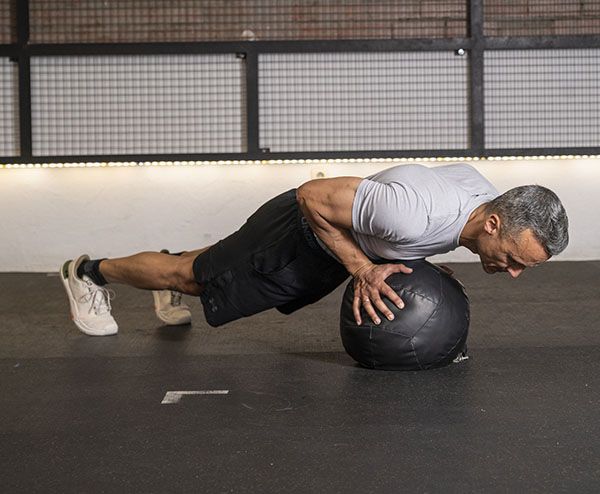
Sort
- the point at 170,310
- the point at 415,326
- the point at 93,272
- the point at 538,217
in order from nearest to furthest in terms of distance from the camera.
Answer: the point at 538,217 → the point at 415,326 → the point at 93,272 → the point at 170,310

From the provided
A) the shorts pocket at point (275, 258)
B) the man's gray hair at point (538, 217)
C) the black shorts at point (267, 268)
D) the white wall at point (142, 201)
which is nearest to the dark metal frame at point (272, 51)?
the white wall at point (142, 201)

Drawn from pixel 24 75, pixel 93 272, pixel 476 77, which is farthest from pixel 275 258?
pixel 24 75

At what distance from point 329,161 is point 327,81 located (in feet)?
1.39

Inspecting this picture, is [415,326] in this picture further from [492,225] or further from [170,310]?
[170,310]

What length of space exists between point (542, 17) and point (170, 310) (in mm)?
2712

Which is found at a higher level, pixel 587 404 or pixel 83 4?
pixel 83 4

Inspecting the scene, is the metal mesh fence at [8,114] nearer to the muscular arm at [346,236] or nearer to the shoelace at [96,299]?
the shoelace at [96,299]

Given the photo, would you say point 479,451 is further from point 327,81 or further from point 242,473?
point 327,81

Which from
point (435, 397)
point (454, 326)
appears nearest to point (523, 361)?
point (454, 326)

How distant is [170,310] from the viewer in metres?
3.70

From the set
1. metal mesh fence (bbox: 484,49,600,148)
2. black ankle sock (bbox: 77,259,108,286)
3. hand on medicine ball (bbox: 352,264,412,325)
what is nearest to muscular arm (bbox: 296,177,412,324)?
hand on medicine ball (bbox: 352,264,412,325)

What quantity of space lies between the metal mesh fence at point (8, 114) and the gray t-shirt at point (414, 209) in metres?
3.01

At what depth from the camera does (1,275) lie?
5234mm

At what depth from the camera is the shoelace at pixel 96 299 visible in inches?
136
